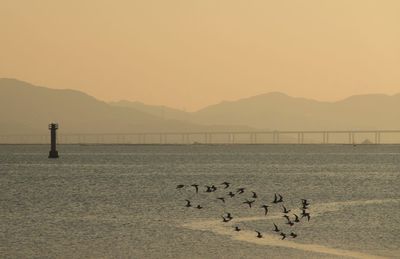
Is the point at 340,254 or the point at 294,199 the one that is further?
the point at 294,199

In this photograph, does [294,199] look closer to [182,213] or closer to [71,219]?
[182,213]

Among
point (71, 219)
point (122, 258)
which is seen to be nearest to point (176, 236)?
point (122, 258)

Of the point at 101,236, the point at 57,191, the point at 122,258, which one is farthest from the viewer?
the point at 57,191

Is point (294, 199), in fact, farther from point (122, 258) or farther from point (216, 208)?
point (122, 258)

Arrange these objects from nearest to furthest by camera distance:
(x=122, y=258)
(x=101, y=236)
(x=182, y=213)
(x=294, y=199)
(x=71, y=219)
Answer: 1. (x=122, y=258)
2. (x=101, y=236)
3. (x=71, y=219)
4. (x=182, y=213)
5. (x=294, y=199)

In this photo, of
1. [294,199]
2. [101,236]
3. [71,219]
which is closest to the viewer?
[101,236]

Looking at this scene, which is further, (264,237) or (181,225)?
(181,225)

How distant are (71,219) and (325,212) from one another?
20.1 metres

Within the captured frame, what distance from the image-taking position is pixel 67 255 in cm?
4675

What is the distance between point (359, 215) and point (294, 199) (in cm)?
2131

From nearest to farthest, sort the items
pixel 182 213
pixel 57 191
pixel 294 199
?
pixel 182 213, pixel 294 199, pixel 57 191

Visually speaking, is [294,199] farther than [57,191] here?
No

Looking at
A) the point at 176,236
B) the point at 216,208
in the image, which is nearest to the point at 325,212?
the point at 216,208

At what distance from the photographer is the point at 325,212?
71750 mm
